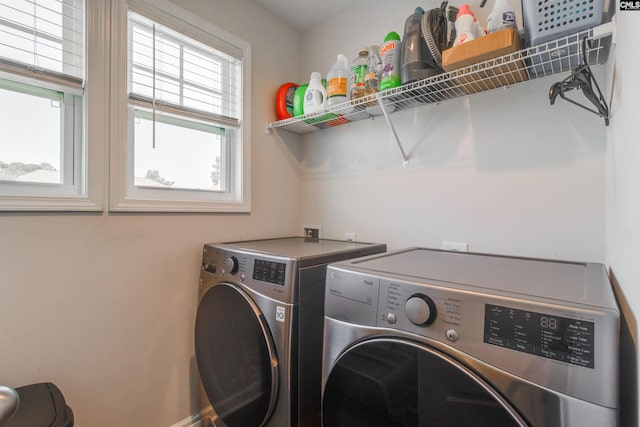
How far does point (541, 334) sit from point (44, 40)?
1.89 meters

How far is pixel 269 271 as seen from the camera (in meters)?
1.21

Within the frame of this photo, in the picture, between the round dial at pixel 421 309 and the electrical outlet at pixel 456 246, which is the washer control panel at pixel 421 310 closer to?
the round dial at pixel 421 309

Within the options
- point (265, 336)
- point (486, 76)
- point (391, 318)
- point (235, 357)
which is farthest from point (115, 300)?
point (486, 76)

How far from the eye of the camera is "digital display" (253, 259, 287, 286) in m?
1.17

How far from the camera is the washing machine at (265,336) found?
1.13 m

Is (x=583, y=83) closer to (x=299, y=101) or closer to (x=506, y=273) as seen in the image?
(x=506, y=273)

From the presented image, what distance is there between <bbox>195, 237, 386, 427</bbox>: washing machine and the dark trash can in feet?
1.83

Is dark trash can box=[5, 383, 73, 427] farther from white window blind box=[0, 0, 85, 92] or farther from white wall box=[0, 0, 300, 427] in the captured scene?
white window blind box=[0, 0, 85, 92]

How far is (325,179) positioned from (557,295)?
151 cm

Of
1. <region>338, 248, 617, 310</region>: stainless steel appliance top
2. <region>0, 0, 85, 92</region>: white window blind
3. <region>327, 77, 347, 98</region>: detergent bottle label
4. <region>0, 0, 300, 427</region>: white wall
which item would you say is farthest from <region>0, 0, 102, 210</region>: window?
<region>338, 248, 617, 310</region>: stainless steel appliance top

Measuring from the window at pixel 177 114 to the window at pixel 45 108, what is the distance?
123 mm

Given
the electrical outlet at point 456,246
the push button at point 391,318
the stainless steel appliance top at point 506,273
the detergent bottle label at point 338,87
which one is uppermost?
the detergent bottle label at point 338,87

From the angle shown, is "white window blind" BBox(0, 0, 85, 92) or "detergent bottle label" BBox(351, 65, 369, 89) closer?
"white window blind" BBox(0, 0, 85, 92)

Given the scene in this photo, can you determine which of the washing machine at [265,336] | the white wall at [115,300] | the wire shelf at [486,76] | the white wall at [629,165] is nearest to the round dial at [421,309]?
the white wall at [629,165]
